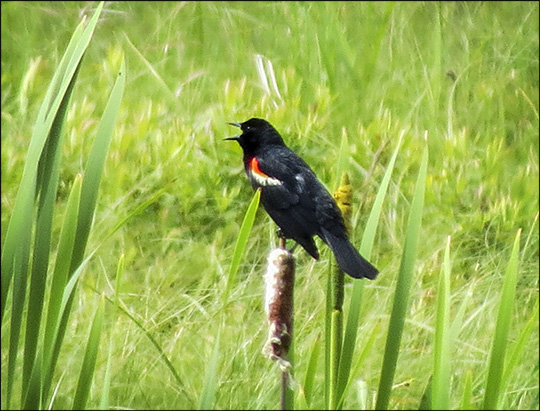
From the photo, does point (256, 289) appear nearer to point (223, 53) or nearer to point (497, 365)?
point (223, 53)

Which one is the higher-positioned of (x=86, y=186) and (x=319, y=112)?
(x=319, y=112)

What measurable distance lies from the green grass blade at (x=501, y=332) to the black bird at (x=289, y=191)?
265 mm

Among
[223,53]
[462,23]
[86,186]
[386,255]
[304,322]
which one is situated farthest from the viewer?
[462,23]

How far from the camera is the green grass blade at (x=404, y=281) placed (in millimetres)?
858

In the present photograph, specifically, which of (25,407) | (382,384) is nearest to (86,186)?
(25,407)

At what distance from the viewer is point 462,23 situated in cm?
268

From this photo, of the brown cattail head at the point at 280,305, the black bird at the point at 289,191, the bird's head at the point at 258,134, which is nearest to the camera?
the brown cattail head at the point at 280,305

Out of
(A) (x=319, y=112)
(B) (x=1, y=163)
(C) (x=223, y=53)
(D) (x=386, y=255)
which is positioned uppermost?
(C) (x=223, y=53)

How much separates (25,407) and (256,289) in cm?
97

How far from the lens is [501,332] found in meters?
0.85

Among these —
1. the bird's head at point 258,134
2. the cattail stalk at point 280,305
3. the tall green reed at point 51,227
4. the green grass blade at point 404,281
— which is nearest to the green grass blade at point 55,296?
the tall green reed at point 51,227

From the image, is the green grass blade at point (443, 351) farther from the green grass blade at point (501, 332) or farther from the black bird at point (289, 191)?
the black bird at point (289, 191)

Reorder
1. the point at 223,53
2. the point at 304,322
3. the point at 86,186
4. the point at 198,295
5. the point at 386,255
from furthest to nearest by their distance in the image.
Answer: the point at 223,53, the point at 386,255, the point at 198,295, the point at 304,322, the point at 86,186

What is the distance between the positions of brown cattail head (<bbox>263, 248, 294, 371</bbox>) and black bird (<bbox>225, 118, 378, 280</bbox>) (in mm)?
247
